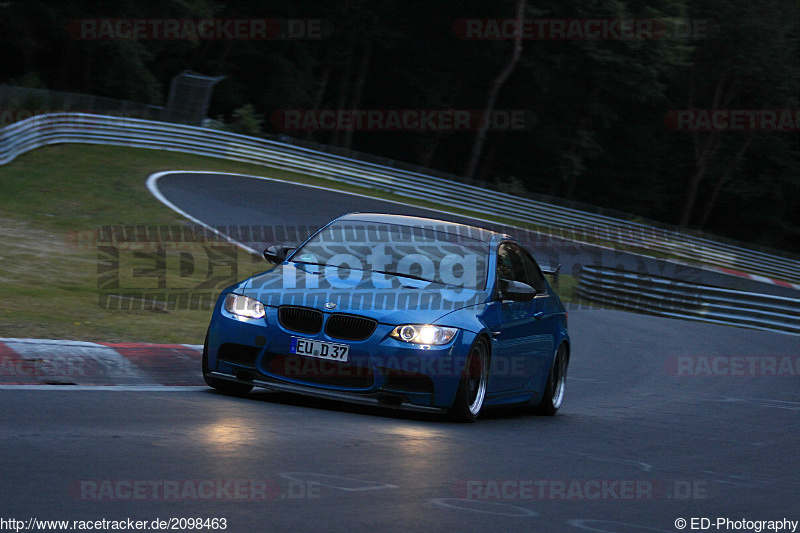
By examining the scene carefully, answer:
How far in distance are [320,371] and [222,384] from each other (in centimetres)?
97

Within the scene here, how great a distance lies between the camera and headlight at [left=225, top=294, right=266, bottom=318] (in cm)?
833

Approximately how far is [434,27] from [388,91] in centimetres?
571

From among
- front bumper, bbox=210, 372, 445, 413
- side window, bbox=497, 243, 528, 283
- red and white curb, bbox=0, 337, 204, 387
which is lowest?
red and white curb, bbox=0, 337, 204, 387

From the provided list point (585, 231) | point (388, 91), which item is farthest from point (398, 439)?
point (388, 91)

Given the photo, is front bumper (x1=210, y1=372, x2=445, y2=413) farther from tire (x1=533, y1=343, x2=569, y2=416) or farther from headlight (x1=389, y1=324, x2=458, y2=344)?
tire (x1=533, y1=343, x2=569, y2=416)

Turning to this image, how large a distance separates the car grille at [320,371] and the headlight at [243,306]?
31 centimetres

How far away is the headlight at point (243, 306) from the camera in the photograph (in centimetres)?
833

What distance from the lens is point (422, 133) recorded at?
65.0 m

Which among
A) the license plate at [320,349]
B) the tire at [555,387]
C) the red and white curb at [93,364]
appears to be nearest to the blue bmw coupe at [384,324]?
the license plate at [320,349]

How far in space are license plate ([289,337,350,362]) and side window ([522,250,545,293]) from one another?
258 cm

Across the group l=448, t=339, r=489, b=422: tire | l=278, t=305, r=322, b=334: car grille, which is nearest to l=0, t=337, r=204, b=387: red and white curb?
l=278, t=305, r=322, b=334: car grille

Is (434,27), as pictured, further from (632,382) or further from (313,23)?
(632,382)

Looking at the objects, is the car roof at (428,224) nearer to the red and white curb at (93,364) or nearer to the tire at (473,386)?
the tire at (473,386)

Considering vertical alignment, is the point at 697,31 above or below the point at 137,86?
above
